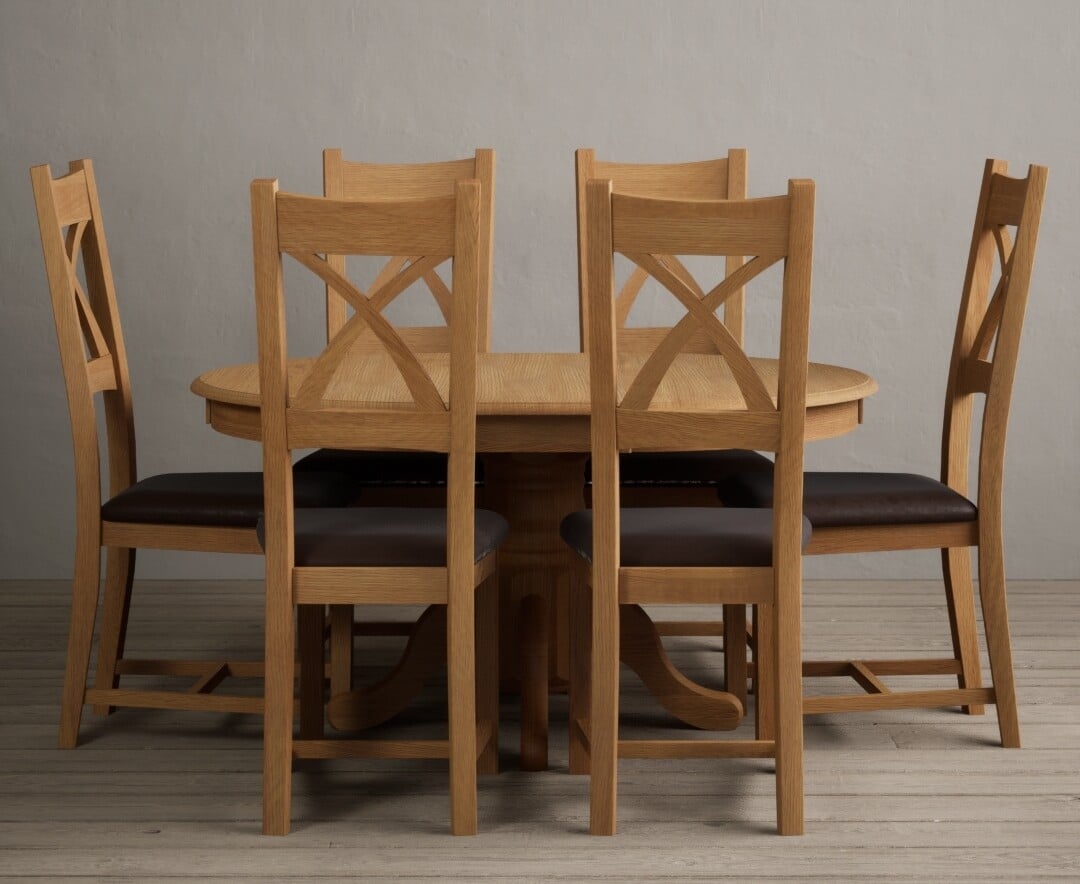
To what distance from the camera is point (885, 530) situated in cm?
272

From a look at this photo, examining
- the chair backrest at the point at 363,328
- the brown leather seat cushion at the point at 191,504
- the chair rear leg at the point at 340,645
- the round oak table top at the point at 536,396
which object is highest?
the chair backrest at the point at 363,328

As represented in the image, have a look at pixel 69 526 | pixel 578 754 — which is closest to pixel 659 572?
pixel 578 754

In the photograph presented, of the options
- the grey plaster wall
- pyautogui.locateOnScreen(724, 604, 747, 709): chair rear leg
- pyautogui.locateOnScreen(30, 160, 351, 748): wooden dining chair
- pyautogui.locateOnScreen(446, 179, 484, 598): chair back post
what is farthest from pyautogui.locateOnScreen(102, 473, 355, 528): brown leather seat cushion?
the grey plaster wall

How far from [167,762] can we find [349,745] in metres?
0.52

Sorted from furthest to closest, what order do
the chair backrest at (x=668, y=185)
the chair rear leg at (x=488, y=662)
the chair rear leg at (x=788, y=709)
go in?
the chair backrest at (x=668, y=185)
the chair rear leg at (x=488, y=662)
the chair rear leg at (x=788, y=709)

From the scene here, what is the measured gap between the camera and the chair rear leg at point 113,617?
295 centimetres

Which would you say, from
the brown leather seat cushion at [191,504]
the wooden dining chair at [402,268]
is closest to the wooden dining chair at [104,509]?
the brown leather seat cushion at [191,504]

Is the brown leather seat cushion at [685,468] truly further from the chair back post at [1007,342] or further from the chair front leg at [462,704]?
the chair front leg at [462,704]

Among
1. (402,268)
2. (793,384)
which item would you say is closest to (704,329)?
(793,384)

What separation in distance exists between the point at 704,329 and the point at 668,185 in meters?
1.41

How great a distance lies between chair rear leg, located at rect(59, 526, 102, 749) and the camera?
2.80 meters

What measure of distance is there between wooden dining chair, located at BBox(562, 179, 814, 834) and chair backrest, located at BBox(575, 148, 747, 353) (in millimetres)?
1166

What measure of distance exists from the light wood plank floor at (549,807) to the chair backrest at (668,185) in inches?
36.4

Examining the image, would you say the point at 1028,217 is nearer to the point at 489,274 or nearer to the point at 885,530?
the point at 885,530
